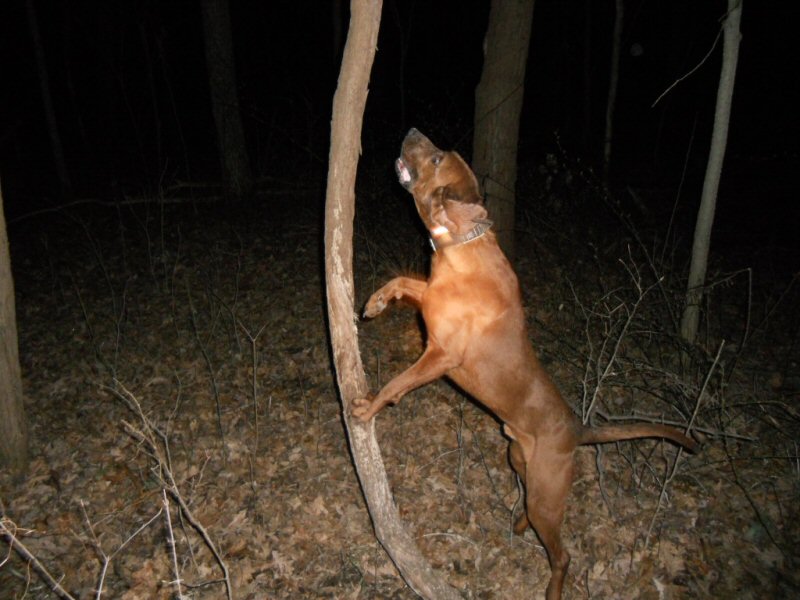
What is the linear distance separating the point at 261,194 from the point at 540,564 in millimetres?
10080

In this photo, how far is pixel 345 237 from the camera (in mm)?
2914

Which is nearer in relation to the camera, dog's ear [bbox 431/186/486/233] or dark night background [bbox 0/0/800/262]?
dog's ear [bbox 431/186/486/233]

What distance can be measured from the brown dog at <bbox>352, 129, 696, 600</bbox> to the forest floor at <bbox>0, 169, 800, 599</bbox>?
751mm

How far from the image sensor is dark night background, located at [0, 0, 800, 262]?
1508cm

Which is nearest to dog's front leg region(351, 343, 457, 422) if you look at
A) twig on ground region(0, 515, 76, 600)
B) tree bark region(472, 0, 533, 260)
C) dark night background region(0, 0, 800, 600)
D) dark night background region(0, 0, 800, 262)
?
dark night background region(0, 0, 800, 600)

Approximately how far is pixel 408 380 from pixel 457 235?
1025mm

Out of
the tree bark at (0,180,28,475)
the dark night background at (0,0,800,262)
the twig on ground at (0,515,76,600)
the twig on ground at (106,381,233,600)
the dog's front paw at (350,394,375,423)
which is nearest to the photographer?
the twig on ground at (0,515,76,600)

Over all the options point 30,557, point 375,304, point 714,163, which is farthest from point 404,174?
point 714,163

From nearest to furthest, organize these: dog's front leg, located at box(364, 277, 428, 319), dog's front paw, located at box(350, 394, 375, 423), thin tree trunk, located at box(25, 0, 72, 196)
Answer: dog's front paw, located at box(350, 394, 375, 423)
dog's front leg, located at box(364, 277, 428, 319)
thin tree trunk, located at box(25, 0, 72, 196)

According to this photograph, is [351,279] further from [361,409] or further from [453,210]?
[453,210]

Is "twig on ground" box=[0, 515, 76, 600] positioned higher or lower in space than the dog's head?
lower

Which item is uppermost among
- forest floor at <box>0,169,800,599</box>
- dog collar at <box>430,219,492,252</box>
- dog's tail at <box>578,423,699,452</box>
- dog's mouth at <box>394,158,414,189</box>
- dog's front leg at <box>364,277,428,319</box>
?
dog's mouth at <box>394,158,414,189</box>

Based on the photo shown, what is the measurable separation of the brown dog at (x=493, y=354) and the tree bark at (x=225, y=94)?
8.51 metres

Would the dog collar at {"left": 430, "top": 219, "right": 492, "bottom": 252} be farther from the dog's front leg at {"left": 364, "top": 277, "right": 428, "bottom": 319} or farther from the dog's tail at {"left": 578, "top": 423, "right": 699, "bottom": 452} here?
the dog's tail at {"left": 578, "top": 423, "right": 699, "bottom": 452}
